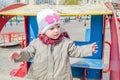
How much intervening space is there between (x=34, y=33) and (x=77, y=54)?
1863mm

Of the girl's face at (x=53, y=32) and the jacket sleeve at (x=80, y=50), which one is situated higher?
the girl's face at (x=53, y=32)

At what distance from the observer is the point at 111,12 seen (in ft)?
10.5

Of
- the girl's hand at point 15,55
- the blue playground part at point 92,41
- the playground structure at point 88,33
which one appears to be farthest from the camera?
the blue playground part at point 92,41

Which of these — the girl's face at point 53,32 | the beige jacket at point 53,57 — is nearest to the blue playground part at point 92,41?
the beige jacket at point 53,57

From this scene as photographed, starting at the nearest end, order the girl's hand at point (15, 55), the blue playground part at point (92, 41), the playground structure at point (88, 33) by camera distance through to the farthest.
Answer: the girl's hand at point (15, 55) → the playground structure at point (88, 33) → the blue playground part at point (92, 41)

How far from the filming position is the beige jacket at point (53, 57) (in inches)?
104

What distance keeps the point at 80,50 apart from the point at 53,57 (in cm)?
28

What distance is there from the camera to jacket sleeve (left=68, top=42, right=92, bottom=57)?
2580mm

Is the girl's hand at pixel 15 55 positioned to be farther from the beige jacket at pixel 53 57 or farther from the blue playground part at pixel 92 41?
the blue playground part at pixel 92 41

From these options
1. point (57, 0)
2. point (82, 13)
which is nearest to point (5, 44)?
point (82, 13)

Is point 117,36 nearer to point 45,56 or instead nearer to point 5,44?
point 45,56

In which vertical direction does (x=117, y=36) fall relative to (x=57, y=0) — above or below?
below

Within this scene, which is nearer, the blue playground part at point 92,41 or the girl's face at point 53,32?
the girl's face at point 53,32

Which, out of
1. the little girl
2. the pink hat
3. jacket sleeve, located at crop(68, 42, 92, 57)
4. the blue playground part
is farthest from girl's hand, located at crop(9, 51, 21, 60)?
the blue playground part
